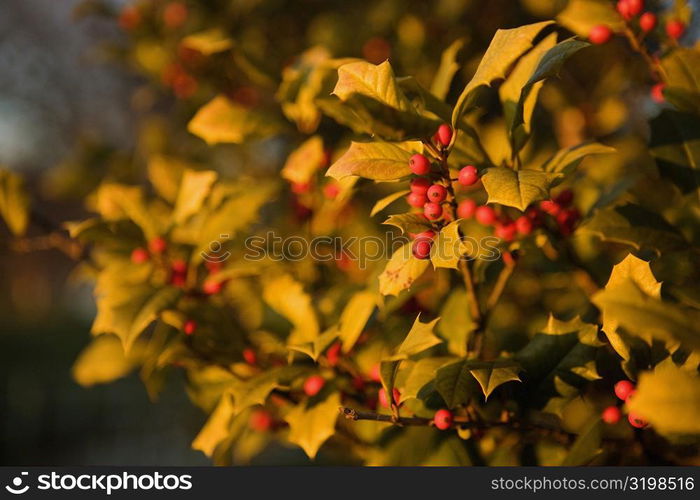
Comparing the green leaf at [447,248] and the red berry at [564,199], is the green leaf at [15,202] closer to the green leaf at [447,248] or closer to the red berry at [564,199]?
the green leaf at [447,248]

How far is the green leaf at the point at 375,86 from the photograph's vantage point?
95cm

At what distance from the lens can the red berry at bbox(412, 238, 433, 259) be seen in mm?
931

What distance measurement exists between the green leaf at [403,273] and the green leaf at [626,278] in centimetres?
28

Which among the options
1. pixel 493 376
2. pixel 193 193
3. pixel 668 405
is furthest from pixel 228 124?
pixel 668 405

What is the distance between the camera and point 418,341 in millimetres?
1004

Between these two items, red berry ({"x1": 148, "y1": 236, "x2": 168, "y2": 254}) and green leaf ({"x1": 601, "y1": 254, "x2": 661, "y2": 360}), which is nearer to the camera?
green leaf ({"x1": 601, "y1": 254, "x2": 661, "y2": 360})

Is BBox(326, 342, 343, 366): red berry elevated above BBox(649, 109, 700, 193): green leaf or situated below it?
below

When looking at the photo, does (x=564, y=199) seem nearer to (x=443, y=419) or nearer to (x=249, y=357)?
(x=443, y=419)

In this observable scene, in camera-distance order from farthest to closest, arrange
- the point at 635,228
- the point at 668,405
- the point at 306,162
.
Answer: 1. the point at 306,162
2. the point at 635,228
3. the point at 668,405

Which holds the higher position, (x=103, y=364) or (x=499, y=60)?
(x=499, y=60)

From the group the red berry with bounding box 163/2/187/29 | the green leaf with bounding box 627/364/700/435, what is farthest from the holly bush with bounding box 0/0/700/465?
the red berry with bounding box 163/2/187/29

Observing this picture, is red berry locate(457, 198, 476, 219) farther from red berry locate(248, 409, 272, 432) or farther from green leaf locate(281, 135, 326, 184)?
red berry locate(248, 409, 272, 432)

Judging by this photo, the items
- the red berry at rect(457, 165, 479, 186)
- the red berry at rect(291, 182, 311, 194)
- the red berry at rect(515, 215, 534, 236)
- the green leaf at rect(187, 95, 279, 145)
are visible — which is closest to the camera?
the red berry at rect(457, 165, 479, 186)

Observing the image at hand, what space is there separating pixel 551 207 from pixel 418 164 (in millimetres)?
411
